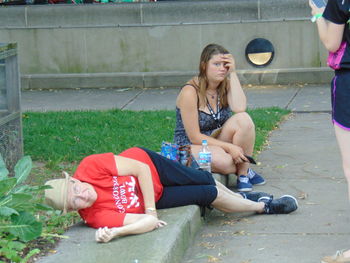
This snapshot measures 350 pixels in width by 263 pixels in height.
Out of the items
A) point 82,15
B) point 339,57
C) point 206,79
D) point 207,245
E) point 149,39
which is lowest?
point 207,245

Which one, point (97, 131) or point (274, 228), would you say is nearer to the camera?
point (274, 228)

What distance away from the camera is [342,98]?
4.54m

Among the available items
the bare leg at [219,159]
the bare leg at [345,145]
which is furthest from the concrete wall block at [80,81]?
the bare leg at [345,145]

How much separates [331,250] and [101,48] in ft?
25.3

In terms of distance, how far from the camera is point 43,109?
1055 centimetres

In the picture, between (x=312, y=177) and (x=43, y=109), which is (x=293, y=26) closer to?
(x=43, y=109)

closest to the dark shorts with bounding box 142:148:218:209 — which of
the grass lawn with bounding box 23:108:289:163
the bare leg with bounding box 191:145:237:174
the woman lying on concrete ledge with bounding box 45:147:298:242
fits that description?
the woman lying on concrete ledge with bounding box 45:147:298:242

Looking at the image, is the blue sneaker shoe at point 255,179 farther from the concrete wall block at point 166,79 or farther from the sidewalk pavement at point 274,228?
the concrete wall block at point 166,79

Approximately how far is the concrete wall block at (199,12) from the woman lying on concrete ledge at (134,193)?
6.49m

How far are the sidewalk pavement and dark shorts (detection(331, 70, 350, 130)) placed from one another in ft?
2.95

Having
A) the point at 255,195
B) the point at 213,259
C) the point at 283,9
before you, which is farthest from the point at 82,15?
the point at 213,259

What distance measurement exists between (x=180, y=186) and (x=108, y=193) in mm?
741

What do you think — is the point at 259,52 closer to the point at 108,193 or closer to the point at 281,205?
the point at 281,205

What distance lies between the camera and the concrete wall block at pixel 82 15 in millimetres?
12133
